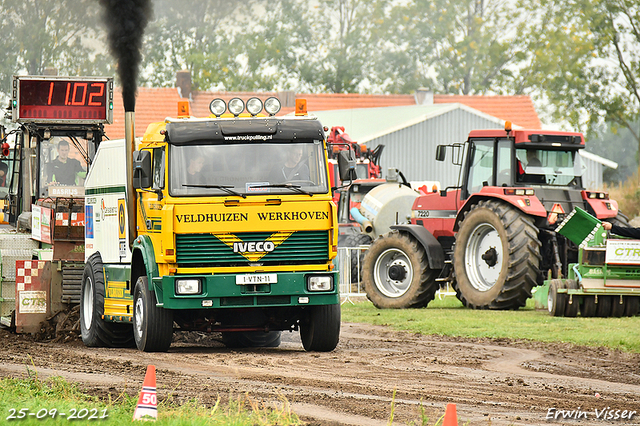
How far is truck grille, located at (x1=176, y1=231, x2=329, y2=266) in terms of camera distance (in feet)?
38.8

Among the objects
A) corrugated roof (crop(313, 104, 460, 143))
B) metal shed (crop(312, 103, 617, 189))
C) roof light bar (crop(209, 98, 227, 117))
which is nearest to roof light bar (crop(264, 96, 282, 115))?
roof light bar (crop(209, 98, 227, 117))

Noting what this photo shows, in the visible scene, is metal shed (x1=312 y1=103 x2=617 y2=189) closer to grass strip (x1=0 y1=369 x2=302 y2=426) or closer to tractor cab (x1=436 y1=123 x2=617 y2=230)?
tractor cab (x1=436 y1=123 x2=617 y2=230)

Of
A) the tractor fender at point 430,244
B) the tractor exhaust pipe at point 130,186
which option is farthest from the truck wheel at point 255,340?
the tractor fender at point 430,244

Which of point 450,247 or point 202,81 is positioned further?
point 202,81

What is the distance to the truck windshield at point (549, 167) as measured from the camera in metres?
18.2

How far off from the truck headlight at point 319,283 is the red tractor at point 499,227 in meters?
5.79

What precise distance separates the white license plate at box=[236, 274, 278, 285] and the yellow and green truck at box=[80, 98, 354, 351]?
11 mm

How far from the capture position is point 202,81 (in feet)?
189

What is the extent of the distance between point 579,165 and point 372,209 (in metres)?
7.86

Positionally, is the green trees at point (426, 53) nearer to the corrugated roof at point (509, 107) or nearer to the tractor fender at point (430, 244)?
the corrugated roof at point (509, 107)

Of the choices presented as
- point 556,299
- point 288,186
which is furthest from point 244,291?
point 556,299

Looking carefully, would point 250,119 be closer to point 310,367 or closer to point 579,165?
point 310,367

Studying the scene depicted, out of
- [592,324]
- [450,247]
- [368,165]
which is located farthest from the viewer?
[368,165]

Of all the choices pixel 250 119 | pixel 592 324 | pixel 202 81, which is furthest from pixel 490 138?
pixel 202 81
